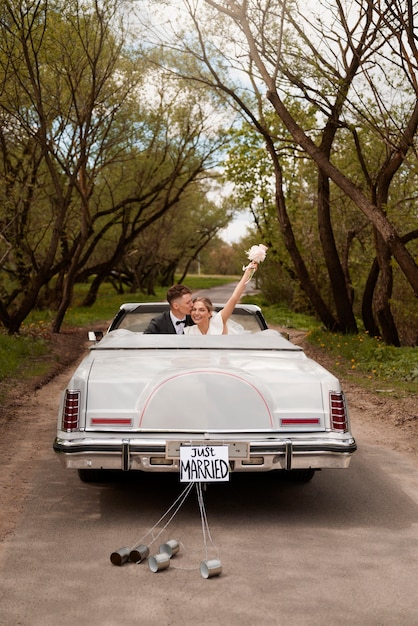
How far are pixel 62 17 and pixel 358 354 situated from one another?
9977 millimetres

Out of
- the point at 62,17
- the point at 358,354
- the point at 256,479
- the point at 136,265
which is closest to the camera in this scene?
the point at 256,479

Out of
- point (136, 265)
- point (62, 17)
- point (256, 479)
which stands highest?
point (62, 17)

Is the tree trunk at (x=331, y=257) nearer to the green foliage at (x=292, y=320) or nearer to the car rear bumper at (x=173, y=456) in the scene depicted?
the green foliage at (x=292, y=320)

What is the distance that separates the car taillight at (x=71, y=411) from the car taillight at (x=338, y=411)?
1673mm

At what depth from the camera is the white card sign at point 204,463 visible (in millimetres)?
5293

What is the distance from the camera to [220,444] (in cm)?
535

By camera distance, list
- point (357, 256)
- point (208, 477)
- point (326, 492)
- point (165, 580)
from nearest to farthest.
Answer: point (165, 580), point (208, 477), point (326, 492), point (357, 256)

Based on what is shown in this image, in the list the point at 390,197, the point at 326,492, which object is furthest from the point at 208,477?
the point at 390,197

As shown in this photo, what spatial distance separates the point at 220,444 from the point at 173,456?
1.00 ft

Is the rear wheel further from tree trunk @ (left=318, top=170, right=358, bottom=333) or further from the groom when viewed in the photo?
tree trunk @ (left=318, top=170, right=358, bottom=333)

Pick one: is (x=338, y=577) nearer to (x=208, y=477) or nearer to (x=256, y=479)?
(x=208, y=477)

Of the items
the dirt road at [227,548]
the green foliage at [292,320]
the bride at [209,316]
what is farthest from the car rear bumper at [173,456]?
the green foliage at [292,320]

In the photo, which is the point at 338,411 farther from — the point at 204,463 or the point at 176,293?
the point at 176,293

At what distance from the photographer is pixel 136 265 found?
5388cm
